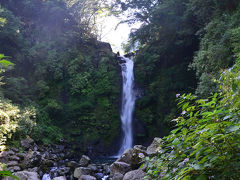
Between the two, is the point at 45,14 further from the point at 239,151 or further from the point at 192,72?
the point at 239,151

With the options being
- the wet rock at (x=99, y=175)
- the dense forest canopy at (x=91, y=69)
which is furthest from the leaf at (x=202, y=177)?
the dense forest canopy at (x=91, y=69)

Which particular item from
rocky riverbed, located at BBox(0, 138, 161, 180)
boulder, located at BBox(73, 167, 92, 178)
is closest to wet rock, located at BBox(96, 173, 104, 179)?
rocky riverbed, located at BBox(0, 138, 161, 180)

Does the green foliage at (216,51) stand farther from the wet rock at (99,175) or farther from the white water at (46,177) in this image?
the white water at (46,177)

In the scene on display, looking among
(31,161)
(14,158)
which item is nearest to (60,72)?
(14,158)

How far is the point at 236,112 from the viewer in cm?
143

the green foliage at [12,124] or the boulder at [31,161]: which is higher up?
the green foliage at [12,124]

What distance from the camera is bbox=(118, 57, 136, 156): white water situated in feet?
44.2

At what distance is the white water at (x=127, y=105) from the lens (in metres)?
13.5

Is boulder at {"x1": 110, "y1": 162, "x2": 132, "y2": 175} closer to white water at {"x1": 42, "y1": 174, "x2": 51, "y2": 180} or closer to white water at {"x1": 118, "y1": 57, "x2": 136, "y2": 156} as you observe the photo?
white water at {"x1": 42, "y1": 174, "x2": 51, "y2": 180}

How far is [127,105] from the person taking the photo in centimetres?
1463

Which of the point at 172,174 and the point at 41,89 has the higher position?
the point at 41,89

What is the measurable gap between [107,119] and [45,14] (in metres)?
10.7

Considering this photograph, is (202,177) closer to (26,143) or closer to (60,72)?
(26,143)

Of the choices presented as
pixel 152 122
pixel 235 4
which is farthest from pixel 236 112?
pixel 152 122
